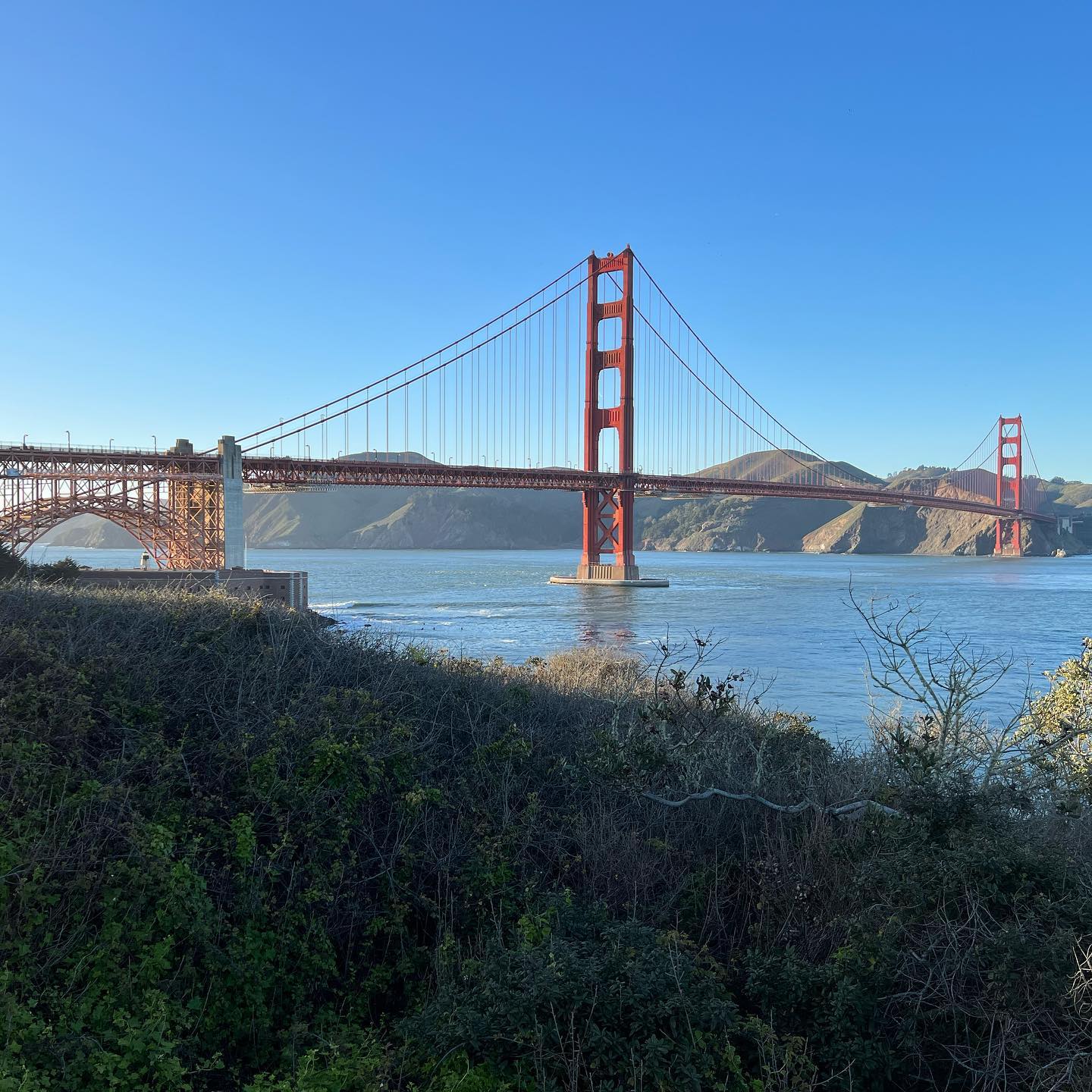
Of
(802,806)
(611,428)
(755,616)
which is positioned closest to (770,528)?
(611,428)

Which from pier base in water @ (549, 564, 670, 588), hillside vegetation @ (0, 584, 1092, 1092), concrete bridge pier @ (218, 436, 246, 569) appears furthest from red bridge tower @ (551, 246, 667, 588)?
hillside vegetation @ (0, 584, 1092, 1092)

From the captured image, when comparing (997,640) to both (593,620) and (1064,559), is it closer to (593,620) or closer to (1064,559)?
(593,620)

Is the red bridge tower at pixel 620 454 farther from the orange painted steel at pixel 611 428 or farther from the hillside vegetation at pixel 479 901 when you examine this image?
the hillside vegetation at pixel 479 901

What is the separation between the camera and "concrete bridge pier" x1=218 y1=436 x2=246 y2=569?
45969 mm

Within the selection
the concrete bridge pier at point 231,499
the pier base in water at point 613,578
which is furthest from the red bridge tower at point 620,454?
the concrete bridge pier at point 231,499

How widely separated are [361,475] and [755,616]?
2454 cm

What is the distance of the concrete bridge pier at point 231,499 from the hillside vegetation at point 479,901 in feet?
130

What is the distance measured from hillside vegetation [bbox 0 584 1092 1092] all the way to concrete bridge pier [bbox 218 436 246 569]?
39.5 m

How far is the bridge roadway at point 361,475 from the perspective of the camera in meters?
44.7

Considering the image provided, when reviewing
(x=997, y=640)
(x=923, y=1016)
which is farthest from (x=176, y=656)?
(x=997, y=640)

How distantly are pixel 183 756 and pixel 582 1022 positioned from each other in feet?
11.4

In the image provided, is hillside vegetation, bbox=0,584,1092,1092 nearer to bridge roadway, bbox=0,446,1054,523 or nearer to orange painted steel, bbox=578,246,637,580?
bridge roadway, bbox=0,446,1054,523

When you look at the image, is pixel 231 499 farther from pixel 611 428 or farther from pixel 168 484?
pixel 611 428

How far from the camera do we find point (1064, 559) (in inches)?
4852
